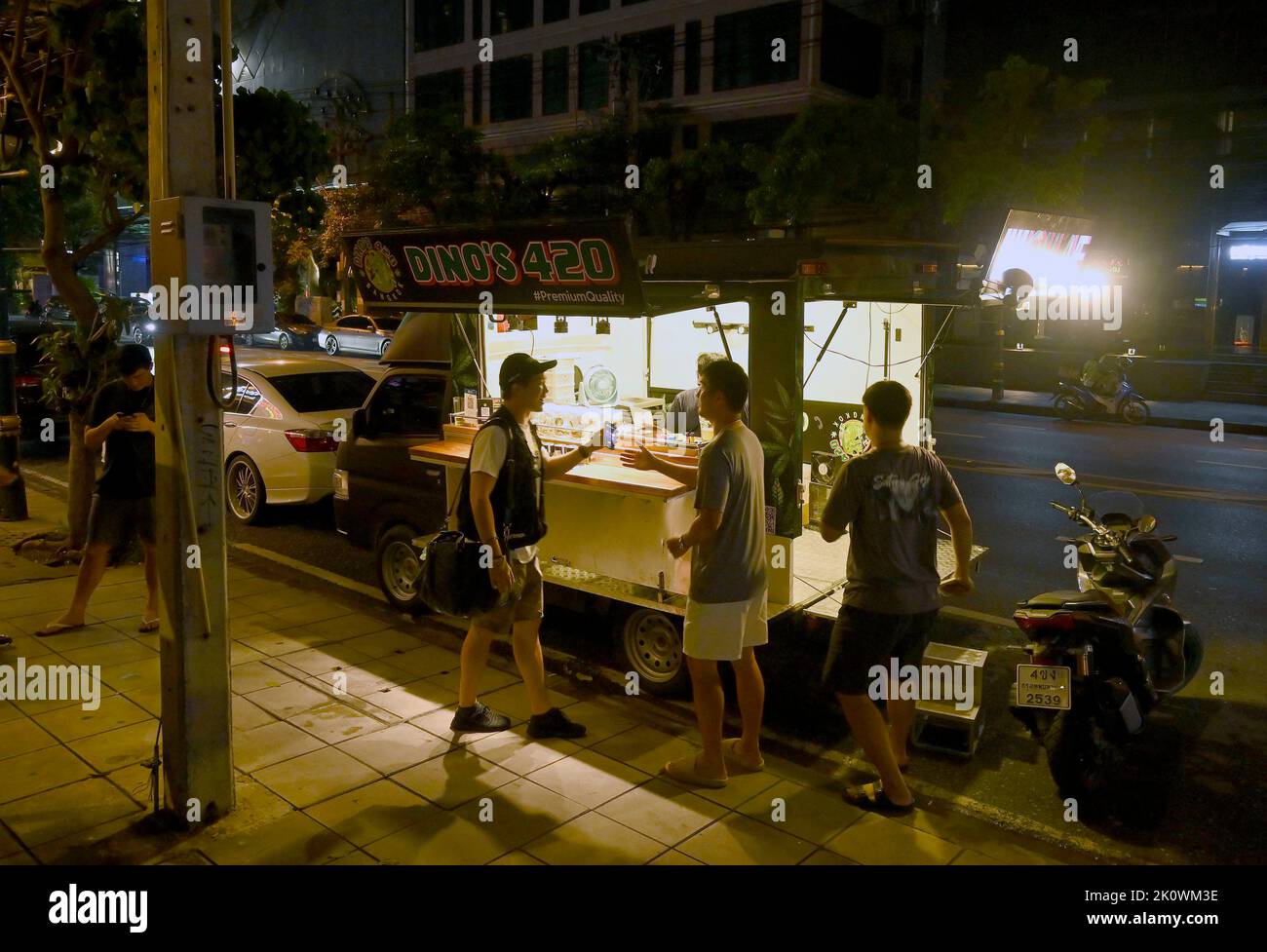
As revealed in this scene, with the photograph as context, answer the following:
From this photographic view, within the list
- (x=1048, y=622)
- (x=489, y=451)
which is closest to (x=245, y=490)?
(x=489, y=451)

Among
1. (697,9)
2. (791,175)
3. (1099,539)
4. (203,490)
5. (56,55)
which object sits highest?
(697,9)

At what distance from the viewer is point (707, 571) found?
4.70m

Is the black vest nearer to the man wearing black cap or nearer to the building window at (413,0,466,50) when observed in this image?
the man wearing black cap

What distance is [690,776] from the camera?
4.75 metres

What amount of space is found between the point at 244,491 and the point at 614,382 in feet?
14.6

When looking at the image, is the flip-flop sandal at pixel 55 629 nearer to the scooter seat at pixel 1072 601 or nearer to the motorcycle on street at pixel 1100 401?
the scooter seat at pixel 1072 601

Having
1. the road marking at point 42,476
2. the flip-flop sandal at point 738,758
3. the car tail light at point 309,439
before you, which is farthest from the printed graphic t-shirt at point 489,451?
the road marking at point 42,476

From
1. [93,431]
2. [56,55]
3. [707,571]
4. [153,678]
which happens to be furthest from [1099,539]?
[56,55]

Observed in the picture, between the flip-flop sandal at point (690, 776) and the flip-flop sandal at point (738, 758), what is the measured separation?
0.18 m

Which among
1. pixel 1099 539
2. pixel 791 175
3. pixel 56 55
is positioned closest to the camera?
pixel 1099 539

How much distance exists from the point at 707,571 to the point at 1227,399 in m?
21.3

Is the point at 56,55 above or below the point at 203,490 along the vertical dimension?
above

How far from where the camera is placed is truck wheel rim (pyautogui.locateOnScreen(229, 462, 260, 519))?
1034 cm

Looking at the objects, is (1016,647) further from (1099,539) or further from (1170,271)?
(1170,271)
